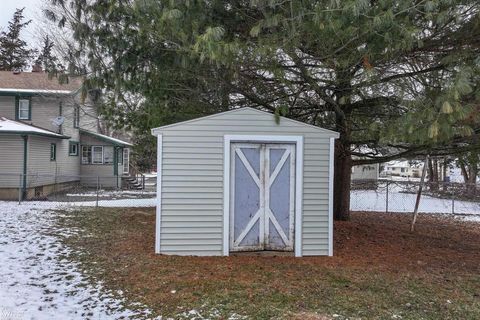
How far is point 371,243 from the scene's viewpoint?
8.47 metres

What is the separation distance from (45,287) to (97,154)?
19002 mm

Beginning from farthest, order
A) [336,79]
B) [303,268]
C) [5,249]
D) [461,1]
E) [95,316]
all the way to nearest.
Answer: [336,79]
[5,249]
[303,268]
[461,1]
[95,316]

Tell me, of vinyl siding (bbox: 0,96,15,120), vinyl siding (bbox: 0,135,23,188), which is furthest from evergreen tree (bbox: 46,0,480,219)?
vinyl siding (bbox: 0,96,15,120)

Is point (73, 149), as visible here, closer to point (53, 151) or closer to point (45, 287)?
point (53, 151)

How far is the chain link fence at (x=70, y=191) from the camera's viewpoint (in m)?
15.0

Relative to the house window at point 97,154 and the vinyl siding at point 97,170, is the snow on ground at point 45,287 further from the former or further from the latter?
the house window at point 97,154

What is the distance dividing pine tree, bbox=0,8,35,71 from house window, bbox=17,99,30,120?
49.2 ft

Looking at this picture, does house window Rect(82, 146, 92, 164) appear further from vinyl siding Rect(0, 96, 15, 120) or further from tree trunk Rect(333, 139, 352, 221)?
tree trunk Rect(333, 139, 352, 221)

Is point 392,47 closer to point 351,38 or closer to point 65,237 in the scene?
point 351,38

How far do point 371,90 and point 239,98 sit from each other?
9.21 ft

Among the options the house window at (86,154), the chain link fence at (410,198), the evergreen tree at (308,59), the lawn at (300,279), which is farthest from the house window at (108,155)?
the lawn at (300,279)

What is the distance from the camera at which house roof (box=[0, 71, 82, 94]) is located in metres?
19.1

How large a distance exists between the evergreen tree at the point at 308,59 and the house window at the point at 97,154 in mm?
14111

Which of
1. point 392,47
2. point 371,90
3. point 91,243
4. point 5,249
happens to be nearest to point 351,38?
point 392,47
